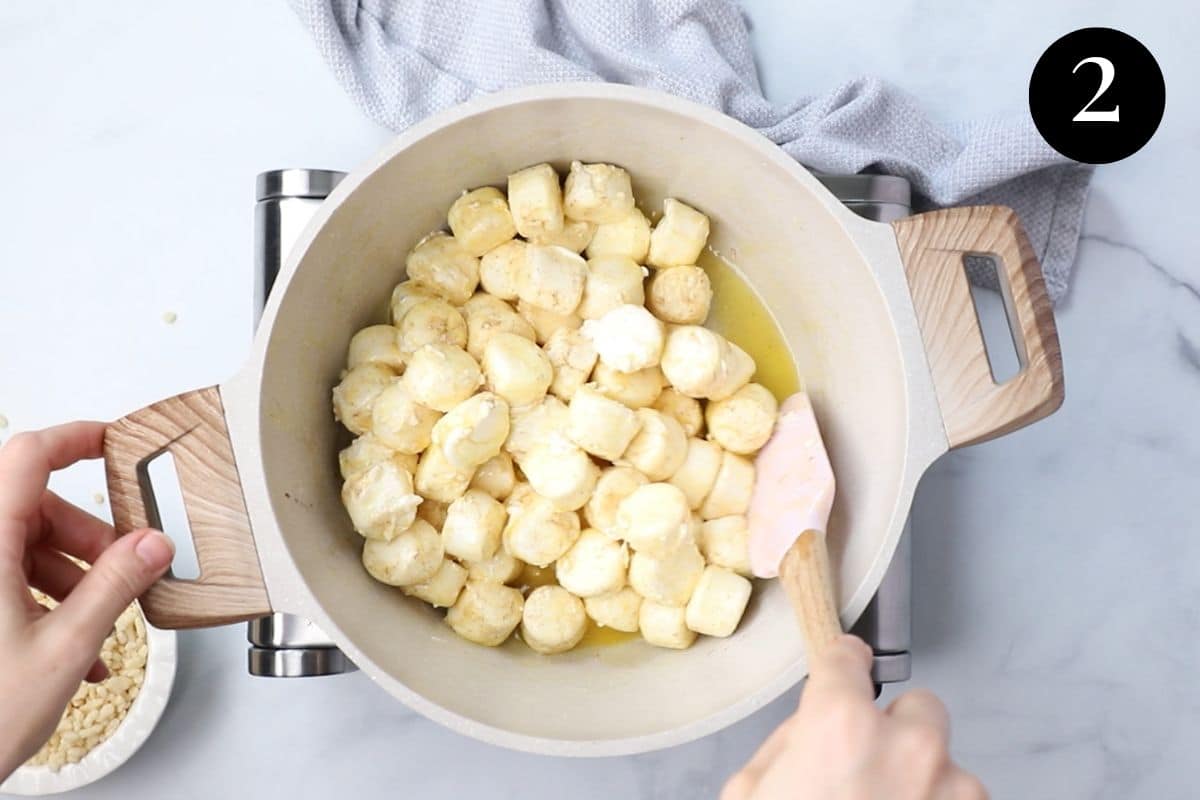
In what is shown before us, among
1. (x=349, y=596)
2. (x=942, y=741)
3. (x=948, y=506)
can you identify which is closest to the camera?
(x=942, y=741)

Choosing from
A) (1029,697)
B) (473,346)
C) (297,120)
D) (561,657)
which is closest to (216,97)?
(297,120)

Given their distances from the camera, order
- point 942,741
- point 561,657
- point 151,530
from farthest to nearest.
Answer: point 561,657, point 151,530, point 942,741

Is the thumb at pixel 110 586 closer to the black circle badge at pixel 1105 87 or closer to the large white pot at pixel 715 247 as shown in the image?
the large white pot at pixel 715 247

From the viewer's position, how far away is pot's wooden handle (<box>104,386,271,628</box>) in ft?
2.87

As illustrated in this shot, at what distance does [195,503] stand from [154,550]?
0.18 feet

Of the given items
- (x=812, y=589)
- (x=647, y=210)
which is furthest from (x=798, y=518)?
(x=647, y=210)

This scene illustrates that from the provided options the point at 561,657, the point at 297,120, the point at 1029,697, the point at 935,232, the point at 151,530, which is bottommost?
the point at 1029,697

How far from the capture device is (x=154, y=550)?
2.79ft

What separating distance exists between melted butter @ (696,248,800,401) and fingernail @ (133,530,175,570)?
24.0 inches

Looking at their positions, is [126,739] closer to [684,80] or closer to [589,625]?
[589,625]

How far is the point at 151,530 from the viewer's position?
868 millimetres

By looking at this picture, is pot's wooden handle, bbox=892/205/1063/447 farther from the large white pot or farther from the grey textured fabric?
the grey textured fabric

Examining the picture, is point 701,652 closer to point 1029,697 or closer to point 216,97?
point 1029,697

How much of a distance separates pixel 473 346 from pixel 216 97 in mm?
454
